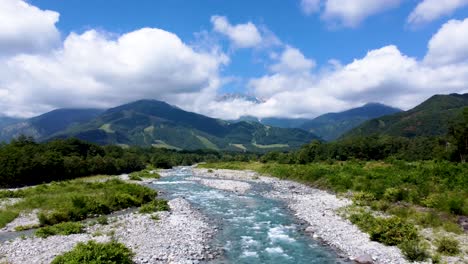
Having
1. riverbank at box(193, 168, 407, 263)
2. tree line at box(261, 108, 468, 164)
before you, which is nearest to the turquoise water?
riverbank at box(193, 168, 407, 263)

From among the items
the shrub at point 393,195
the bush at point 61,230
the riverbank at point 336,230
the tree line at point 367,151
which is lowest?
the riverbank at point 336,230

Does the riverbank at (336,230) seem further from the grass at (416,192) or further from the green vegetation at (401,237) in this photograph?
the grass at (416,192)

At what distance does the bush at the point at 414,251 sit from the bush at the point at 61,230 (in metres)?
24.9

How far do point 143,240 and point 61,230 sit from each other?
760cm

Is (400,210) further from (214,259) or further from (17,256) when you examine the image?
(17,256)

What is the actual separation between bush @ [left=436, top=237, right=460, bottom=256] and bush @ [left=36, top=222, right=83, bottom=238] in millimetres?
27292

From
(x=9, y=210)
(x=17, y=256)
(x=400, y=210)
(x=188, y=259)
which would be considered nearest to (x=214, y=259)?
(x=188, y=259)

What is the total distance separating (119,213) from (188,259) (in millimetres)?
17798

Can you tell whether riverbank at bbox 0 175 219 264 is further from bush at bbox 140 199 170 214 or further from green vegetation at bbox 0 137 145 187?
green vegetation at bbox 0 137 145 187

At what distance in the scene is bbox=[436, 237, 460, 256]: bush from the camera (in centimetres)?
2211

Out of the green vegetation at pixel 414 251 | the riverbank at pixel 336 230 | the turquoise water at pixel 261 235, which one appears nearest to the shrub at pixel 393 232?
the riverbank at pixel 336 230

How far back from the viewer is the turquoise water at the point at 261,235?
2372 cm

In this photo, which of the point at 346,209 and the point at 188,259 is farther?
the point at 346,209

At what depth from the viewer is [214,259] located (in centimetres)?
2281
